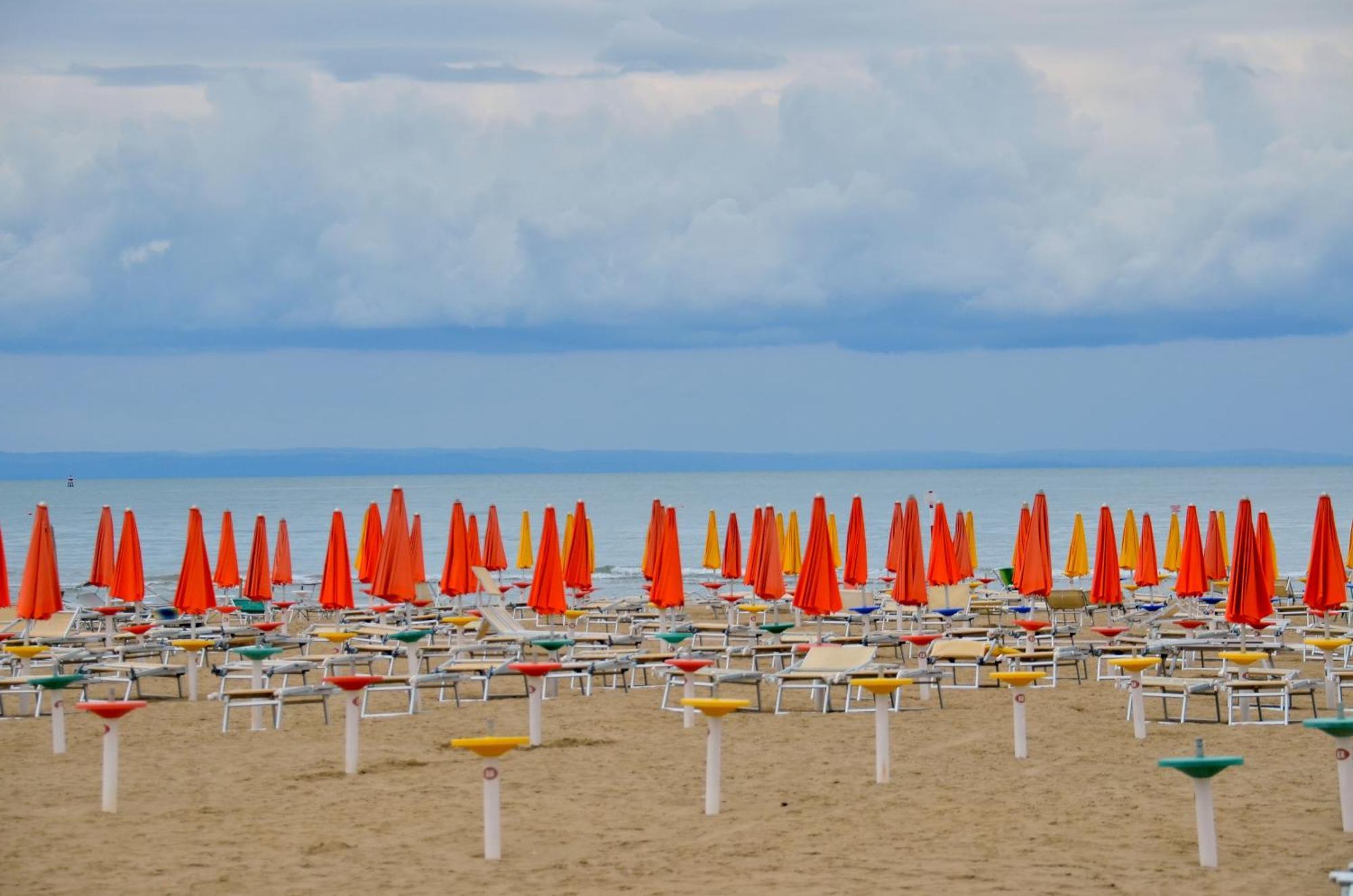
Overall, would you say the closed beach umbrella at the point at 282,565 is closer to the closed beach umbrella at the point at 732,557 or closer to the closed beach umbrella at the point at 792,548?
the closed beach umbrella at the point at 732,557

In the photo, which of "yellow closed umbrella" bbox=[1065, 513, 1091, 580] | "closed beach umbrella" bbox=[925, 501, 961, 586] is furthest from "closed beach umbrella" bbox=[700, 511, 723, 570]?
"closed beach umbrella" bbox=[925, 501, 961, 586]

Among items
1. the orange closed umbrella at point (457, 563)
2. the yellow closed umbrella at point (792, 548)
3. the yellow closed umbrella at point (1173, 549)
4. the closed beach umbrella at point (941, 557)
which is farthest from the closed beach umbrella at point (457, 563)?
the yellow closed umbrella at point (1173, 549)

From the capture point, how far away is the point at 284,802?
8.86 metres

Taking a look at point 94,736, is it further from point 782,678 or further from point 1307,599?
point 1307,599

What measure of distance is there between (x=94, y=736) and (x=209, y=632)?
574 centimetres

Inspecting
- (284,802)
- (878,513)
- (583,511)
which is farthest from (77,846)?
(878,513)

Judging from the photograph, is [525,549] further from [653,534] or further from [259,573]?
[653,534]

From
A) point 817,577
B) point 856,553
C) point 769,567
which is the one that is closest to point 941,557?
point 856,553

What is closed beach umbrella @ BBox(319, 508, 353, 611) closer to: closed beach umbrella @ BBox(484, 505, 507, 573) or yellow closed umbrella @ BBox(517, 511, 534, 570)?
closed beach umbrella @ BBox(484, 505, 507, 573)

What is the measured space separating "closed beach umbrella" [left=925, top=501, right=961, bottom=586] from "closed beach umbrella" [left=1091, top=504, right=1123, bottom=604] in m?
1.55

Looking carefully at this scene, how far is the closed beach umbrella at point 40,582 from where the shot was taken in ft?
44.3

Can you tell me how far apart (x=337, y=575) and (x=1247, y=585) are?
840cm

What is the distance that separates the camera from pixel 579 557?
15.3 meters

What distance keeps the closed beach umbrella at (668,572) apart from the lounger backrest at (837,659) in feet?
6.21
